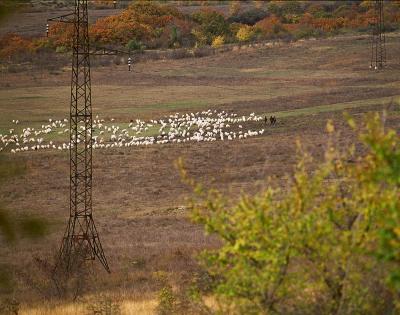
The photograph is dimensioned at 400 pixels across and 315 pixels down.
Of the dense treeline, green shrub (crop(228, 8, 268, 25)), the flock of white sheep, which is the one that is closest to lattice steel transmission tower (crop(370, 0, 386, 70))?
the dense treeline

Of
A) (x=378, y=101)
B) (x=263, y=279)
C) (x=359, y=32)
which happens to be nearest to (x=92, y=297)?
(x=263, y=279)

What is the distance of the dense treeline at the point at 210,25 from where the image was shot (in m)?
95.7

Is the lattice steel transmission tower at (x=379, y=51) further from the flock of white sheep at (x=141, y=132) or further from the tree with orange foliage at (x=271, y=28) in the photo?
the flock of white sheep at (x=141, y=132)

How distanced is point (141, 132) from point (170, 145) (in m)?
5.44

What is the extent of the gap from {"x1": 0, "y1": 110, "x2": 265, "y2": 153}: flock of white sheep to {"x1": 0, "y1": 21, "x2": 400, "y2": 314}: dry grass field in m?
1.45

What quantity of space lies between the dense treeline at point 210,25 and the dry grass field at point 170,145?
884cm

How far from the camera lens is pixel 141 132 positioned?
2104 inches

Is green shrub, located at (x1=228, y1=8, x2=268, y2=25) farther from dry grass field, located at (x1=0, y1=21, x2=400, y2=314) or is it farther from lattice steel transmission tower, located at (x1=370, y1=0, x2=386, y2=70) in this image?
lattice steel transmission tower, located at (x1=370, y1=0, x2=386, y2=70)

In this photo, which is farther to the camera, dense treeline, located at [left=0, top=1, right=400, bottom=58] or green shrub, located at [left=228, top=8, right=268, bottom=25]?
green shrub, located at [left=228, top=8, right=268, bottom=25]

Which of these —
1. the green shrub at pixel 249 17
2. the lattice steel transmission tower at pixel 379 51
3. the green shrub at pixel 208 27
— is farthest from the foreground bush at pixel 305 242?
the green shrub at pixel 249 17

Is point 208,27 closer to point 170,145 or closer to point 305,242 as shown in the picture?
point 170,145

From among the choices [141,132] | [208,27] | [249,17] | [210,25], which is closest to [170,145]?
[141,132]

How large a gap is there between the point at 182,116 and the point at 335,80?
17.4 meters

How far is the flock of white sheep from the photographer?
49.7 meters
